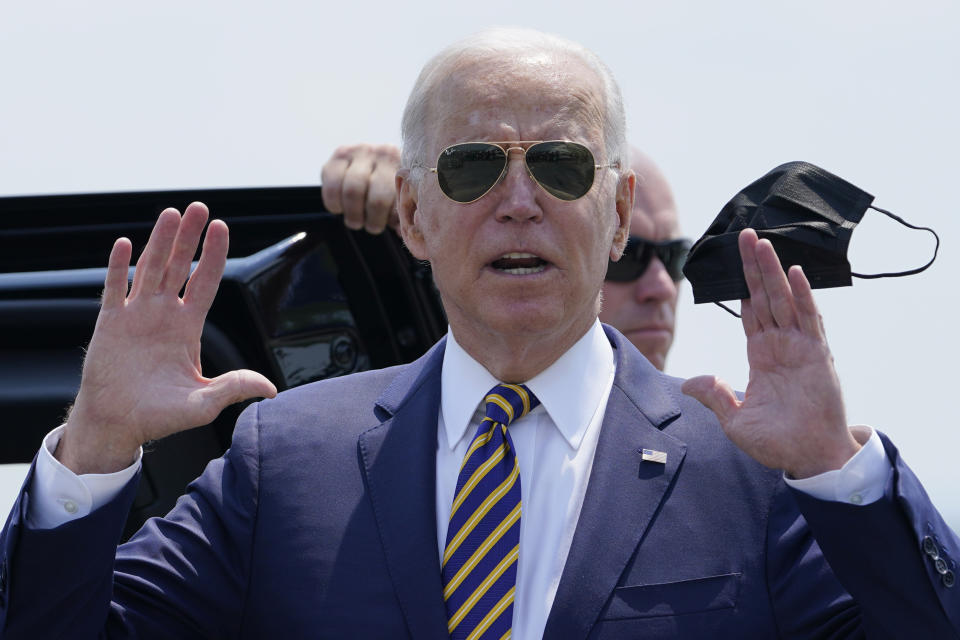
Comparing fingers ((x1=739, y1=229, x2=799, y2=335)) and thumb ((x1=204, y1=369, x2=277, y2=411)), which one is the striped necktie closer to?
thumb ((x1=204, y1=369, x2=277, y2=411))

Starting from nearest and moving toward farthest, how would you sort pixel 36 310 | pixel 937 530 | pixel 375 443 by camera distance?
1. pixel 937 530
2. pixel 375 443
3. pixel 36 310

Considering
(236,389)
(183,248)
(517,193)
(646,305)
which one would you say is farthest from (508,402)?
(646,305)

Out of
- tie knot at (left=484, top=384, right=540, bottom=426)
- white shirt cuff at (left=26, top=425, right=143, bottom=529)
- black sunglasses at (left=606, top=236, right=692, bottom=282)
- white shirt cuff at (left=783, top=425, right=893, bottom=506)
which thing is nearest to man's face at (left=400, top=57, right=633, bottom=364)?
tie knot at (left=484, top=384, right=540, bottom=426)

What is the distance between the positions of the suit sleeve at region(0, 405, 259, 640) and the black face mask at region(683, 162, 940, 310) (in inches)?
37.0

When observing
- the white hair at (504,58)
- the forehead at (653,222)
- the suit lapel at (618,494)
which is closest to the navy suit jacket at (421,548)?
the suit lapel at (618,494)

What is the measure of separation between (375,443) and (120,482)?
1.75 ft

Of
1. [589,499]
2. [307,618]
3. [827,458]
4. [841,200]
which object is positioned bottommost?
[307,618]

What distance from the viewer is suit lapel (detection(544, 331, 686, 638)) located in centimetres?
252

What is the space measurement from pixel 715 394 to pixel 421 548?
594 mm

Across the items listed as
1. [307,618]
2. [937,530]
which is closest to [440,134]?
[307,618]

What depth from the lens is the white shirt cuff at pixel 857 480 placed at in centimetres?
235

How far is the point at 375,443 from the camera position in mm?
2803

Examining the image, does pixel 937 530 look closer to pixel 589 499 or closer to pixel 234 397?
pixel 589 499

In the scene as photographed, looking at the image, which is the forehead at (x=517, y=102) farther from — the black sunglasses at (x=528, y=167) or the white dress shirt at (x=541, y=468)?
the white dress shirt at (x=541, y=468)
